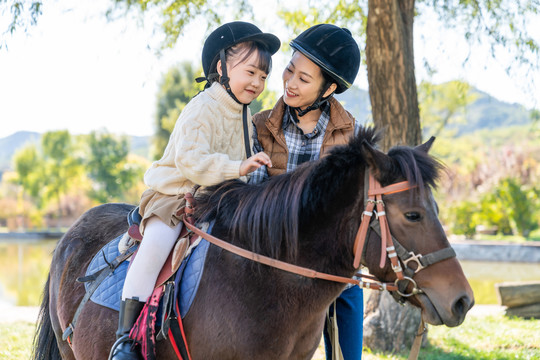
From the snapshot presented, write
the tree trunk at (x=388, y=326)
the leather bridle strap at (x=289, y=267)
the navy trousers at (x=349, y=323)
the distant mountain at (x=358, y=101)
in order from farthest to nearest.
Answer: the distant mountain at (x=358, y=101) → the tree trunk at (x=388, y=326) → the navy trousers at (x=349, y=323) → the leather bridle strap at (x=289, y=267)

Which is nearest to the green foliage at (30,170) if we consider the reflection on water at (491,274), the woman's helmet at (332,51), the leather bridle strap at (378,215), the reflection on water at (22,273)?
the reflection on water at (22,273)

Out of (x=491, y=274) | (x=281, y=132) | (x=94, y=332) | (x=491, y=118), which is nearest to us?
(x=94, y=332)

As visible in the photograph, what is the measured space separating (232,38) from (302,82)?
1.42 ft

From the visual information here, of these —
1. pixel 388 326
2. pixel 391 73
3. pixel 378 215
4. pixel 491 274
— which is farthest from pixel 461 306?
pixel 491 274

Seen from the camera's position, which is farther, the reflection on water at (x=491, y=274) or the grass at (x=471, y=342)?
the reflection on water at (x=491, y=274)

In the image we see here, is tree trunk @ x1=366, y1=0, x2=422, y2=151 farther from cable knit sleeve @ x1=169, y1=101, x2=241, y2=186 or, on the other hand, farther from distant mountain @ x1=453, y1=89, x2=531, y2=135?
distant mountain @ x1=453, y1=89, x2=531, y2=135

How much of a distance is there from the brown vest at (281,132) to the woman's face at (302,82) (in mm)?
127

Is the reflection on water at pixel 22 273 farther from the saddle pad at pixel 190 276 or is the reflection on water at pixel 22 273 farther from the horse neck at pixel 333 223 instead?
the horse neck at pixel 333 223

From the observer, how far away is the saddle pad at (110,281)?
248cm

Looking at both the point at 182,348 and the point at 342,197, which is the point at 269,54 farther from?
the point at 182,348

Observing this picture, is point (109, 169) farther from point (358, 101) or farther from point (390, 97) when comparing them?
point (390, 97)

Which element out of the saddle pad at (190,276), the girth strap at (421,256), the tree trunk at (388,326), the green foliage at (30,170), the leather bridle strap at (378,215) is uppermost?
the leather bridle strap at (378,215)

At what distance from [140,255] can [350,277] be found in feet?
3.16

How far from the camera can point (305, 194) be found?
208 centimetres
